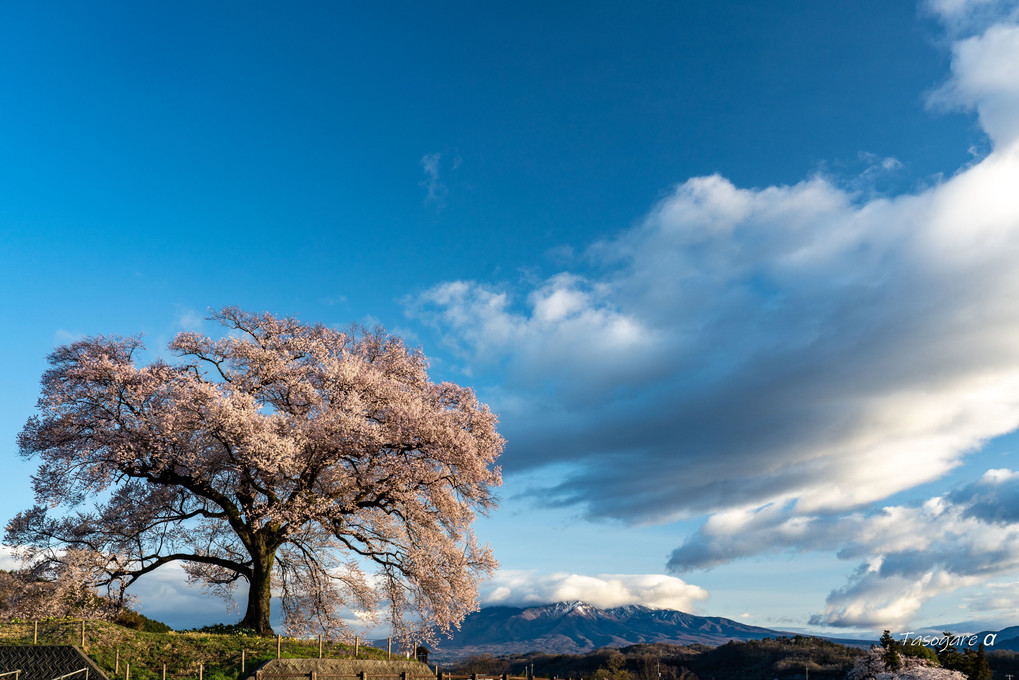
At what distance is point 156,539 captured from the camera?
34.0 m

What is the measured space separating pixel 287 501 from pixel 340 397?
5.07 metres

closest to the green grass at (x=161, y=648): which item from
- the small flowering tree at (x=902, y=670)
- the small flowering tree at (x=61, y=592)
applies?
the small flowering tree at (x=61, y=592)

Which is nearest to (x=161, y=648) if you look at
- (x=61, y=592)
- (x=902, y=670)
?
(x=61, y=592)

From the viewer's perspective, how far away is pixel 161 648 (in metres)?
29.3

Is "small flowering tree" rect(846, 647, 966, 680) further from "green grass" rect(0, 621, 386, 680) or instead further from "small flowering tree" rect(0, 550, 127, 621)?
"small flowering tree" rect(0, 550, 127, 621)

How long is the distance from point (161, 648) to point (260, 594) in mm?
4937

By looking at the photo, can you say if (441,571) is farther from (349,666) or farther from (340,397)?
(340,397)

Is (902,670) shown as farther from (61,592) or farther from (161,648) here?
(61,592)

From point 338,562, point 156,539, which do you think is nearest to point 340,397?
point 338,562

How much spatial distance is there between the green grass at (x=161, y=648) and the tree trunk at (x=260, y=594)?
5.50 feet

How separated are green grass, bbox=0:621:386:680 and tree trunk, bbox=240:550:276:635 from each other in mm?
1676

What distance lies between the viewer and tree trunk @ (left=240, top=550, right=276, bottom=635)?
108 feet

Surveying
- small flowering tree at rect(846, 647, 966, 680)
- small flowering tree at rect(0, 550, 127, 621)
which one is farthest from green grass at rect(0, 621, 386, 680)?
small flowering tree at rect(846, 647, 966, 680)

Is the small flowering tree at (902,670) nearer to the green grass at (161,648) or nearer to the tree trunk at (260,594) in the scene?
the green grass at (161,648)
